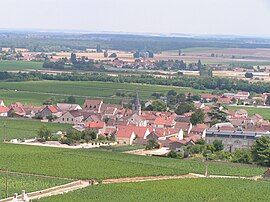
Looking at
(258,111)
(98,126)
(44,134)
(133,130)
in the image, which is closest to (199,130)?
(133,130)

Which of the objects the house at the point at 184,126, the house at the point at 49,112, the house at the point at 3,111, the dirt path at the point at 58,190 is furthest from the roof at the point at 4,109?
the dirt path at the point at 58,190

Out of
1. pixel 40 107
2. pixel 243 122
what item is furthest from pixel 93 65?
pixel 243 122

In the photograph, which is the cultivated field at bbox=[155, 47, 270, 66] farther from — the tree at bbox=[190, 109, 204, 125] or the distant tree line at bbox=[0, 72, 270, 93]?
the tree at bbox=[190, 109, 204, 125]

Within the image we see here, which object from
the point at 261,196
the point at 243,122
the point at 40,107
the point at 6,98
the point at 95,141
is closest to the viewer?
the point at 261,196

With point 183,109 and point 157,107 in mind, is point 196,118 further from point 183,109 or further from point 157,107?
point 157,107

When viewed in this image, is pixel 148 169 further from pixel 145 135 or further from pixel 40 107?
pixel 40 107

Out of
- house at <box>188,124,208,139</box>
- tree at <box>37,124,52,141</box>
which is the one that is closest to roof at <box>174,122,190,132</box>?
house at <box>188,124,208,139</box>

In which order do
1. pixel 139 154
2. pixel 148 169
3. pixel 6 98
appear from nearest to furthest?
pixel 148 169 → pixel 139 154 → pixel 6 98
